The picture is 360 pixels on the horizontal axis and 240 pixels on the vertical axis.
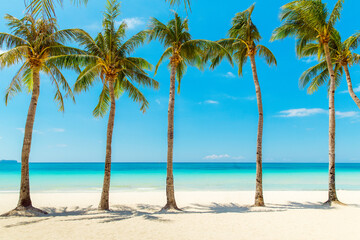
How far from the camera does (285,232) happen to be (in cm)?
593

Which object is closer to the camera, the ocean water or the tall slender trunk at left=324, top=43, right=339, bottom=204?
the tall slender trunk at left=324, top=43, right=339, bottom=204

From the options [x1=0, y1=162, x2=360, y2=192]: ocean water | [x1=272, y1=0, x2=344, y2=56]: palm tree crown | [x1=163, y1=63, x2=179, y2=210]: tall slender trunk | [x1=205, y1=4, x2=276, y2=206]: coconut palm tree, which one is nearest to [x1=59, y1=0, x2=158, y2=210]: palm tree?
[x1=163, y1=63, x2=179, y2=210]: tall slender trunk

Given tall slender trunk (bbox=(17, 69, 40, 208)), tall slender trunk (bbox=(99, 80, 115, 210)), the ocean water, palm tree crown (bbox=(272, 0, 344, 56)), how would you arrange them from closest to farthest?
tall slender trunk (bbox=(17, 69, 40, 208)) < tall slender trunk (bbox=(99, 80, 115, 210)) < palm tree crown (bbox=(272, 0, 344, 56)) < the ocean water

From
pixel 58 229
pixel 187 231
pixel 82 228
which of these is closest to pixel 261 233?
pixel 187 231

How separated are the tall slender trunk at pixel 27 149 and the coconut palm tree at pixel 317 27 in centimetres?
1129

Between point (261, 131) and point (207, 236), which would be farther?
point (261, 131)

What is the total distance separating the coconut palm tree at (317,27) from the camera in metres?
10.3

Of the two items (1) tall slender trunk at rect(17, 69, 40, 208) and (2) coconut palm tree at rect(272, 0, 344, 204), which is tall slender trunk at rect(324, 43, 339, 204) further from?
(1) tall slender trunk at rect(17, 69, 40, 208)

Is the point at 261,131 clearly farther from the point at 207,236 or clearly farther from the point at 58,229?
the point at 58,229

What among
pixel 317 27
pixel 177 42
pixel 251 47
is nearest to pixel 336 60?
pixel 317 27

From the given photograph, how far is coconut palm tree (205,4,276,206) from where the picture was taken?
411 inches

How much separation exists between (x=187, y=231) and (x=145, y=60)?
7.83m

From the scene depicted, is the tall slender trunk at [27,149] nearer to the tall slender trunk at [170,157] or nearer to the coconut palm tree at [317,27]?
the tall slender trunk at [170,157]

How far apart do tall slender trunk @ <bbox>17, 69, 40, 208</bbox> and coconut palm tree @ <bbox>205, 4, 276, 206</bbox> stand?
8263mm
